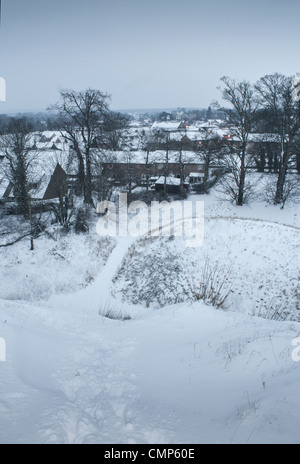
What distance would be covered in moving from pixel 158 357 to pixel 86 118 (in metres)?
20.9

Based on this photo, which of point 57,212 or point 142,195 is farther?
point 142,195

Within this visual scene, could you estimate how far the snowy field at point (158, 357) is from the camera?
3.72 m

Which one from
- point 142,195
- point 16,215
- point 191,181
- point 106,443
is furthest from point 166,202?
point 106,443

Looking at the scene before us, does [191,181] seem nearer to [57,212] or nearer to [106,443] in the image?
[57,212]

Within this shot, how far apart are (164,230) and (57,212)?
8.45 meters

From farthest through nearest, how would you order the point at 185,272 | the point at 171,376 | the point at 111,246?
the point at 111,246 → the point at 185,272 → the point at 171,376

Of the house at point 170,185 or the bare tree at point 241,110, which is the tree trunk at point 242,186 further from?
the house at point 170,185

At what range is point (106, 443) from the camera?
3.49m

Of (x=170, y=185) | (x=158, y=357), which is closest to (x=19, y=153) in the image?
(x=170, y=185)

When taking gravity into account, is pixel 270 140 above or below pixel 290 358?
above

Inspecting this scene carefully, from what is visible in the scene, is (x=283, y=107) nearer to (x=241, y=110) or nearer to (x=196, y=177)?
(x=241, y=110)

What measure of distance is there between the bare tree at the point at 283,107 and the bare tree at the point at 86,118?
1335cm

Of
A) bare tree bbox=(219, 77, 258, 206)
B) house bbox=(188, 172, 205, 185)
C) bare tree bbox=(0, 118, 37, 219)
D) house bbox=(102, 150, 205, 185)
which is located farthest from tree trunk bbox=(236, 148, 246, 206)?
bare tree bbox=(0, 118, 37, 219)

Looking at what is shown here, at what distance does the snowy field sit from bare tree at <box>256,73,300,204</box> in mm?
10912
